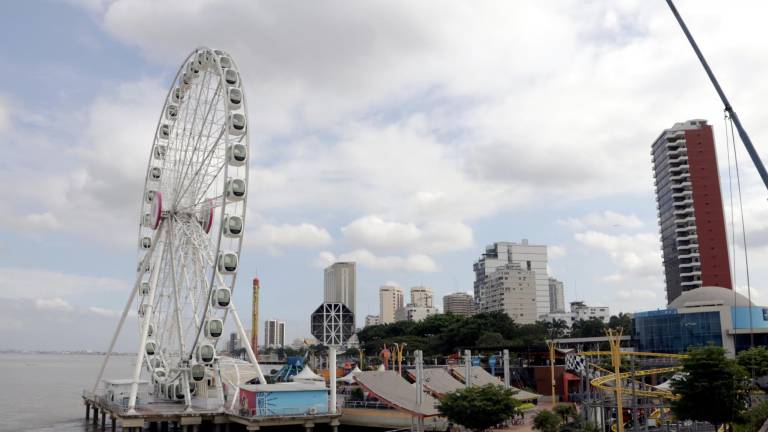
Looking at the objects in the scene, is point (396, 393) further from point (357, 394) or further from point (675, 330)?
point (675, 330)

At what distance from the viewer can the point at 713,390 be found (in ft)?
124

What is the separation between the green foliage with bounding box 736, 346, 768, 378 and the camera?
5454 centimetres

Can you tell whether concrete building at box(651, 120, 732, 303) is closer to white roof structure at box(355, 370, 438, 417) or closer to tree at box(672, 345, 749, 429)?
white roof structure at box(355, 370, 438, 417)

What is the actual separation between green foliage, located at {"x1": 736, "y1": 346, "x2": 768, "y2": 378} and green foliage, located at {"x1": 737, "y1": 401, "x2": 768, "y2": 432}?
Result: 17009 mm

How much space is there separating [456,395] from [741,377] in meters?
18.0

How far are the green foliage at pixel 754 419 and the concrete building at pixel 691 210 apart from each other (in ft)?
402

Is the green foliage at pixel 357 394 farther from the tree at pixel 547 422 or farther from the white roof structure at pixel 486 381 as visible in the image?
the tree at pixel 547 422

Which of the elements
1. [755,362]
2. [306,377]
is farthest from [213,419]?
[755,362]

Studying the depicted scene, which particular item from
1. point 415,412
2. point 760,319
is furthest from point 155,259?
point 760,319

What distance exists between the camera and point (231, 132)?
5459 cm

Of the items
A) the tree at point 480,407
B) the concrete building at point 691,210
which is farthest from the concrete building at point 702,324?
the tree at point 480,407

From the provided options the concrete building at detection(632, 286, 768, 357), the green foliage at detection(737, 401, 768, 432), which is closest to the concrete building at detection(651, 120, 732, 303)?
the concrete building at detection(632, 286, 768, 357)

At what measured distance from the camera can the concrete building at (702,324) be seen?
102500mm

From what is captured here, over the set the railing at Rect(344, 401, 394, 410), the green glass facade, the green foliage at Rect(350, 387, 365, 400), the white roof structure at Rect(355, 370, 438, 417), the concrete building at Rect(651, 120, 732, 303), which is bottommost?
the railing at Rect(344, 401, 394, 410)
